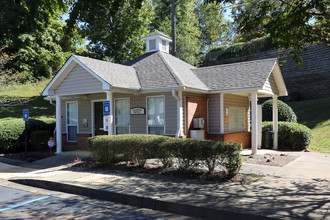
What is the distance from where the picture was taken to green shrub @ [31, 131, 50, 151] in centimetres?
1472

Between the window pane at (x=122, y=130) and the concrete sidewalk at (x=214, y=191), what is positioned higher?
the window pane at (x=122, y=130)

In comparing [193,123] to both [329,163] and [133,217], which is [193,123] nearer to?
[329,163]

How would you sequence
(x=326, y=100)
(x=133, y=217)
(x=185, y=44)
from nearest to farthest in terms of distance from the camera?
(x=133, y=217), (x=326, y=100), (x=185, y=44)

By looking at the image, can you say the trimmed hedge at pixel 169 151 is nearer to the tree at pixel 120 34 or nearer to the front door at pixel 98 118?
the front door at pixel 98 118

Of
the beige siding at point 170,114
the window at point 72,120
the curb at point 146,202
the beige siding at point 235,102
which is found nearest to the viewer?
the curb at point 146,202

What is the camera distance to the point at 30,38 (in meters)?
26.2

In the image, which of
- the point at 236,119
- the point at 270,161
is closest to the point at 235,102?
the point at 236,119

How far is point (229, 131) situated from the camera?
14.4 meters

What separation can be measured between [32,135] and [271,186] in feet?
40.6

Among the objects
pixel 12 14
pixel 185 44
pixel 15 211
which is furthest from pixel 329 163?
pixel 12 14

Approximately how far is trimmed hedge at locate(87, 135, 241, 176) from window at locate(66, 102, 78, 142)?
582cm

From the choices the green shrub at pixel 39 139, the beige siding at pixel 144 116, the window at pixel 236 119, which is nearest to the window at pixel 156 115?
the beige siding at pixel 144 116

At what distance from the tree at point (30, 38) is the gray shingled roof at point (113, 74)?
442 inches

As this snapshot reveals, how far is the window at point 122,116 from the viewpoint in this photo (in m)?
13.7
